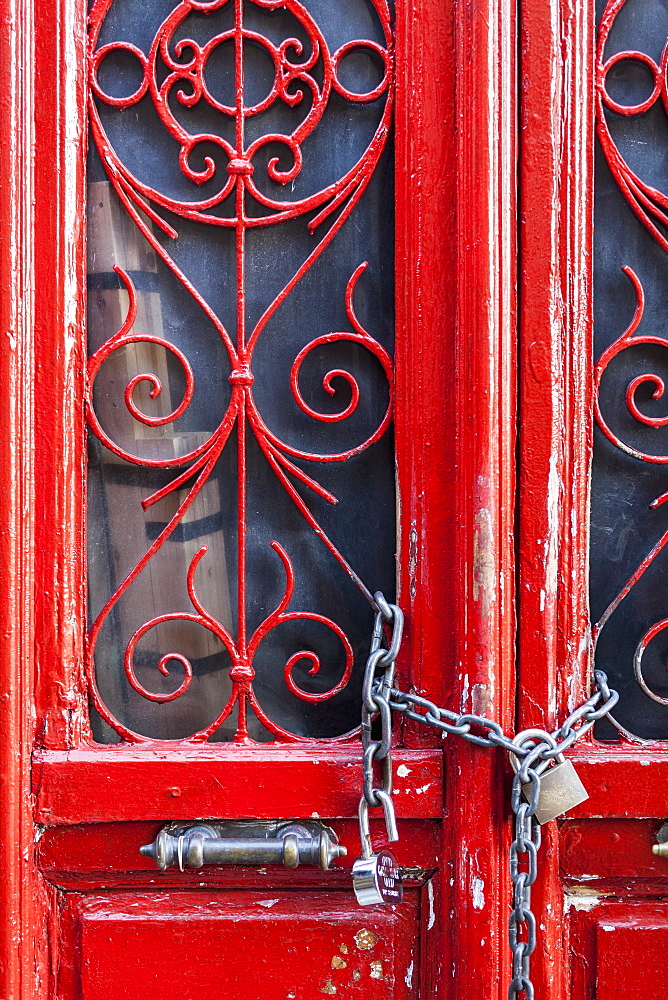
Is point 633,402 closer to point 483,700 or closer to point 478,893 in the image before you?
point 483,700

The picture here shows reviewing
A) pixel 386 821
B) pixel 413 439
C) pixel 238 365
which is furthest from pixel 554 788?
pixel 238 365

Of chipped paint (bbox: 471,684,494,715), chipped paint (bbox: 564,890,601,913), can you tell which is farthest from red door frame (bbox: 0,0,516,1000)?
chipped paint (bbox: 564,890,601,913)

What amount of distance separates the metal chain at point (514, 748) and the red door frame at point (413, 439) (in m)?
0.05

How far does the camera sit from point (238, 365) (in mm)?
1086

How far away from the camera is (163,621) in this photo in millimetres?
1099

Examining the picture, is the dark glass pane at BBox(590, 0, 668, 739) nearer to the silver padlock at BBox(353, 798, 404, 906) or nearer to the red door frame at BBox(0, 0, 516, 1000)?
the red door frame at BBox(0, 0, 516, 1000)

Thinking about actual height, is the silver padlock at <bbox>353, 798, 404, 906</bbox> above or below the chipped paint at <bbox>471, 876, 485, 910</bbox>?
above

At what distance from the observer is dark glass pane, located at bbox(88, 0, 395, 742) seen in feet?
3.57

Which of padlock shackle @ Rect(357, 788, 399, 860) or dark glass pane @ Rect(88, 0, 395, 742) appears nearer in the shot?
padlock shackle @ Rect(357, 788, 399, 860)

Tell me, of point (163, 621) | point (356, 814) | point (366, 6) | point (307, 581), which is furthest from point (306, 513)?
point (366, 6)

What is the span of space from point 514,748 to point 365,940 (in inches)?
15.4

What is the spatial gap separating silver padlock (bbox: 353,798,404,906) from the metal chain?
0.04 m

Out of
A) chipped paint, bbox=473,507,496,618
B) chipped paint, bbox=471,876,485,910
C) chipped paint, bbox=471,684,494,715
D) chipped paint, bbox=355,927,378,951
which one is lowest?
chipped paint, bbox=355,927,378,951

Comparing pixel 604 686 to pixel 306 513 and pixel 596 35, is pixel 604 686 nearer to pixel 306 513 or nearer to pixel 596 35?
pixel 306 513
